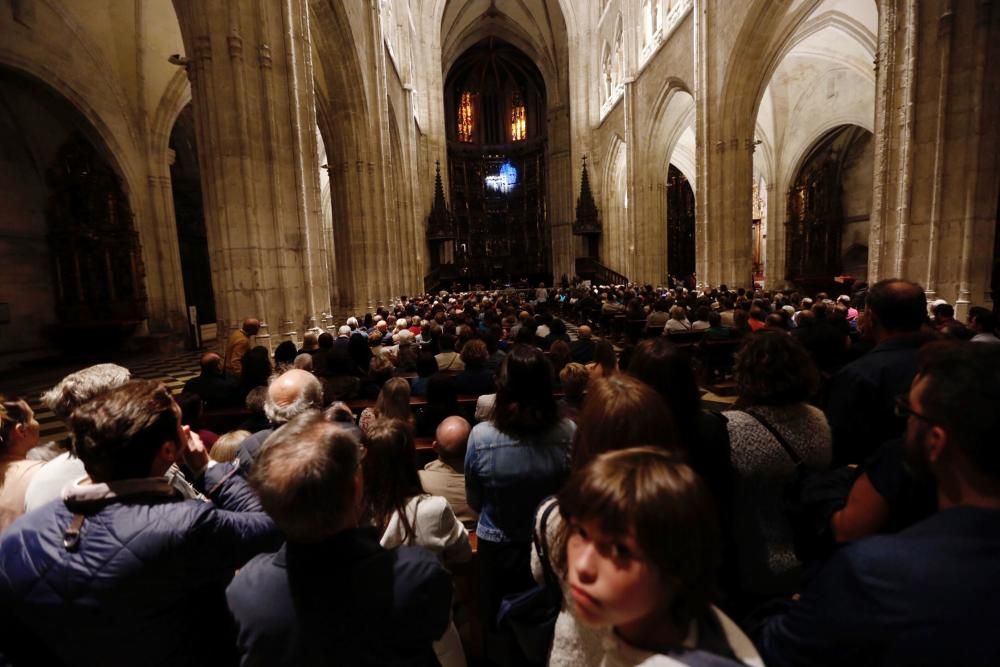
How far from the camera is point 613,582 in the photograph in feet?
2.95

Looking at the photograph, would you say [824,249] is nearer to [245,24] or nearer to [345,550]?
[245,24]

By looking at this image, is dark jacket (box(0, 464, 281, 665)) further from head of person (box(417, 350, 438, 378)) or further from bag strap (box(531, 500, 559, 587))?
head of person (box(417, 350, 438, 378))

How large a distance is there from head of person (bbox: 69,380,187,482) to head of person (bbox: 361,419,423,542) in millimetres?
608

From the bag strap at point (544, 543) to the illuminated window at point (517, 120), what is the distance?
39002mm

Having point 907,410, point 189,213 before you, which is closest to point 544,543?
point 907,410

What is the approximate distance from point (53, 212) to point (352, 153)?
24.4 ft

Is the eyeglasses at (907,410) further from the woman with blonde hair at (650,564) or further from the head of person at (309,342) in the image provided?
the head of person at (309,342)

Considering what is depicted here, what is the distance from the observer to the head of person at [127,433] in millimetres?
1366

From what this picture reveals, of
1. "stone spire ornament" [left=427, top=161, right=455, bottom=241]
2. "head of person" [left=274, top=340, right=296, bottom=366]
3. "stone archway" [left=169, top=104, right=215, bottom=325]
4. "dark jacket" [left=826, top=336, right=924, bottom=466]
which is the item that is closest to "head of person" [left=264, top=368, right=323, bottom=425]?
"dark jacket" [left=826, top=336, right=924, bottom=466]

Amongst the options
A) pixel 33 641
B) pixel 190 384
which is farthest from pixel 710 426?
pixel 190 384

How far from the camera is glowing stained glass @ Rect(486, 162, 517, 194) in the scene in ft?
114

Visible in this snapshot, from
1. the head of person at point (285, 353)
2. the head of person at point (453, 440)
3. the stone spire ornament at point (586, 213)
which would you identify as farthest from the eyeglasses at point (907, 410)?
the stone spire ornament at point (586, 213)

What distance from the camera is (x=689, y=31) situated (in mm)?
15719

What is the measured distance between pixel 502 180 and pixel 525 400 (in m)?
34.7
